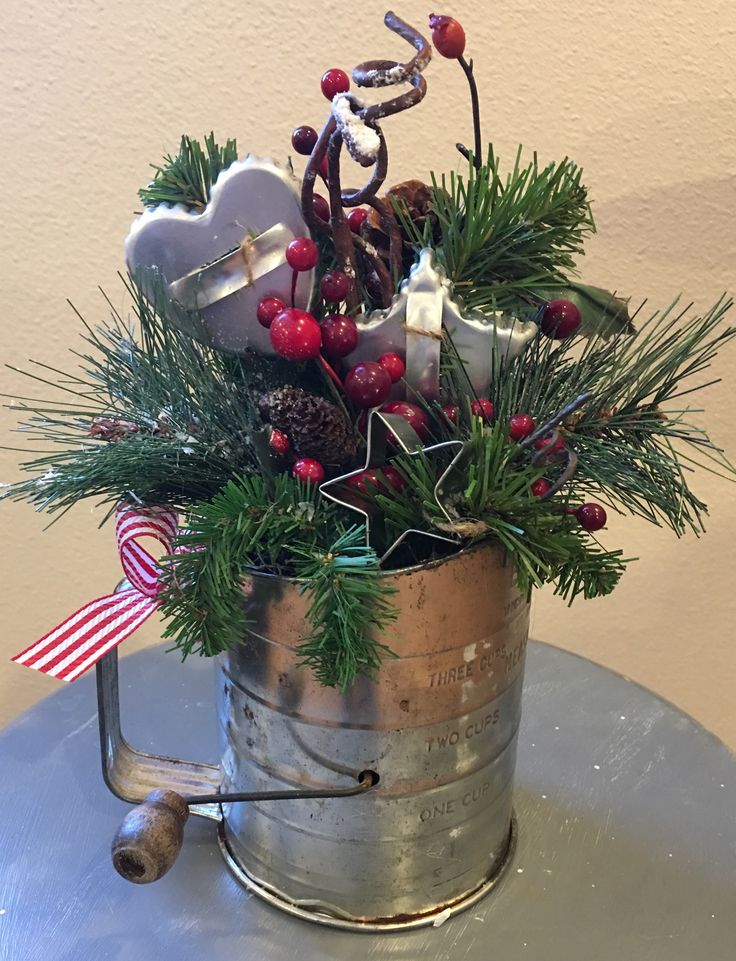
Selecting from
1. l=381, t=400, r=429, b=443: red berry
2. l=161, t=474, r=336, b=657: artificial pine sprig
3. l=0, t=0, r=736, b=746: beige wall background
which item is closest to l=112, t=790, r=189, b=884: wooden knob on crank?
l=161, t=474, r=336, b=657: artificial pine sprig

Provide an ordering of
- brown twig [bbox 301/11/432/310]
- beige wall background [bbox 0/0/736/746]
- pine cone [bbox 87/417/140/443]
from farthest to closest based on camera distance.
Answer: beige wall background [bbox 0/0/736/746]
pine cone [bbox 87/417/140/443]
brown twig [bbox 301/11/432/310]

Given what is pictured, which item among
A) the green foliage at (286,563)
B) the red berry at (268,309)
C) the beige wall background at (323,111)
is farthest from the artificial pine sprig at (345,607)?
the beige wall background at (323,111)

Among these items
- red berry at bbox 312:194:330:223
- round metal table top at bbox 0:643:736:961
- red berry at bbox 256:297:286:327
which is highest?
red berry at bbox 312:194:330:223

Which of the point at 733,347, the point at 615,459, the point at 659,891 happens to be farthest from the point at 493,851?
the point at 733,347

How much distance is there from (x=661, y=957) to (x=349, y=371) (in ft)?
1.10

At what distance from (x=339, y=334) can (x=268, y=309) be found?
3 centimetres

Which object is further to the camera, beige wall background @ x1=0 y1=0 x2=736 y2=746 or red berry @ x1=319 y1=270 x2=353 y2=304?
beige wall background @ x1=0 y1=0 x2=736 y2=746

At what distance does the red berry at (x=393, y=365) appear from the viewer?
39 cm

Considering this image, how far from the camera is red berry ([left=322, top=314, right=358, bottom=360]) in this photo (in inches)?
15.5

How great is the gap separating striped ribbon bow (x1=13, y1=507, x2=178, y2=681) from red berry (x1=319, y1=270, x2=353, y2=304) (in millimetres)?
137

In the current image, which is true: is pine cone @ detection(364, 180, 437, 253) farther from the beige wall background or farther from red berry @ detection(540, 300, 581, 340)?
the beige wall background

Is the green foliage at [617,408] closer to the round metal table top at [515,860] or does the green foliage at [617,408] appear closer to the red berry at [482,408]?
the red berry at [482,408]

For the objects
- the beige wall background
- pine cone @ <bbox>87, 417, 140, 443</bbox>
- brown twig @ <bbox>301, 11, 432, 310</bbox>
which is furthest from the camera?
the beige wall background

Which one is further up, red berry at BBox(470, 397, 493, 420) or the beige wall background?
the beige wall background
